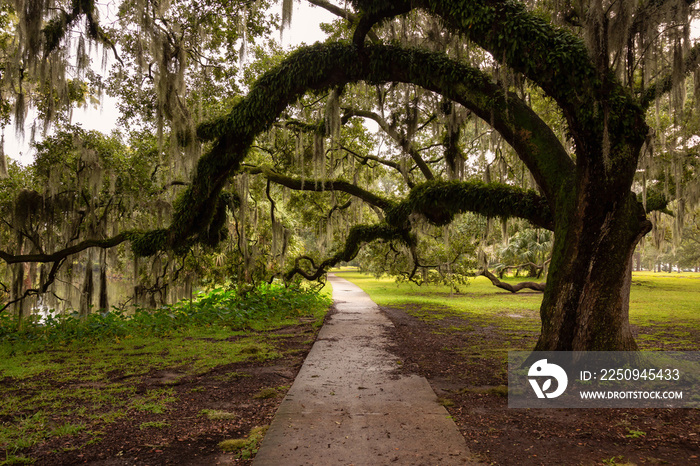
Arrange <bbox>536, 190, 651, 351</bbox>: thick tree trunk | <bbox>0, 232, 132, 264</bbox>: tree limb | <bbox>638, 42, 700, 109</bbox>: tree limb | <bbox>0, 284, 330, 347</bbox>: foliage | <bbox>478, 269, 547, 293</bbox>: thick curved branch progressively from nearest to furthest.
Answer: <bbox>536, 190, 651, 351</bbox>: thick tree trunk, <bbox>638, 42, 700, 109</bbox>: tree limb, <bbox>0, 232, 132, 264</bbox>: tree limb, <bbox>0, 284, 330, 347</bbox>: foliage, <bbox>478, 269, 547, 293</bbox>: thick curved branch

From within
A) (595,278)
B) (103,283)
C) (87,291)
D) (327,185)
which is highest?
(327,185)

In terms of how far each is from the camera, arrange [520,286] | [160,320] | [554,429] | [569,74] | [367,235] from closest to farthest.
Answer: [554,429] → [569,74] → [160,320] → [367,235] → [520,286]

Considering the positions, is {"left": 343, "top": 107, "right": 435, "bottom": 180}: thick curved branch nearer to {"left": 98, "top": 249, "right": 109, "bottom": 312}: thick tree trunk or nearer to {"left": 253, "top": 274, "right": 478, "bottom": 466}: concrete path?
{"left": 253, "top": 274, "right": 478, "bottom": 466}: concrete path

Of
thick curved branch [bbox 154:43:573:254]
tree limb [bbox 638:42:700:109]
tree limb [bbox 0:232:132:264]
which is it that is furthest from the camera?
tree limb [bbox 0:232:132:264]

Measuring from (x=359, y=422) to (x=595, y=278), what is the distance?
3109 mm

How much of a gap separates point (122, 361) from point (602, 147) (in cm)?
661

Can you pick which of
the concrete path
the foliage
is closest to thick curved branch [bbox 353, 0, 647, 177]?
the concrete path

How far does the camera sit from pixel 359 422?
3.21 meters

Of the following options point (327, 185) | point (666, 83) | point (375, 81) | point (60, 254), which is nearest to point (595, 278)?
point (666, 83)

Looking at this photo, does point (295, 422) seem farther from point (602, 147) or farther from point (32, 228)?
point (32, 228)

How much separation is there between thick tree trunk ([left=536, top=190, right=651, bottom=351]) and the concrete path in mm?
1863

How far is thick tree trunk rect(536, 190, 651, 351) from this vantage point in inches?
172

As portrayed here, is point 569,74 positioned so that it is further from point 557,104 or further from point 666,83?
point 666,83

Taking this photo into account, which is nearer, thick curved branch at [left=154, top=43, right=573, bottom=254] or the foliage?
thick curved branch at [left=154, top=43, right=573, bottom=254]
